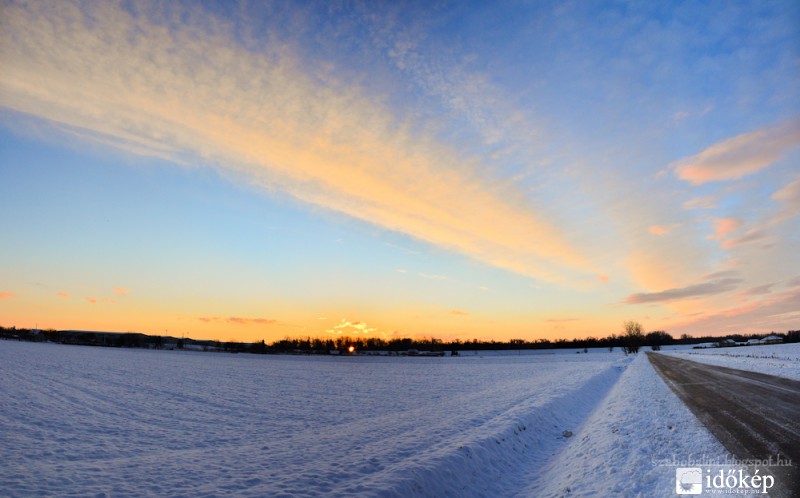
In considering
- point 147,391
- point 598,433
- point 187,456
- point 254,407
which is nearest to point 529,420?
point 598,433

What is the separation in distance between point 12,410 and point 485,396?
26674 millimetres

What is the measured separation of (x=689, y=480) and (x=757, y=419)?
747 centimetres

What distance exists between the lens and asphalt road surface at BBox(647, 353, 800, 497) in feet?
28.7

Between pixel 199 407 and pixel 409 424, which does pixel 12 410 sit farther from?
pixel 409 424

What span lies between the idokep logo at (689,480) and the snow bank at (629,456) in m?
0.12

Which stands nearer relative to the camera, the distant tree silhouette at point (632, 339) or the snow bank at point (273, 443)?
the snow bank at point (273, 443)

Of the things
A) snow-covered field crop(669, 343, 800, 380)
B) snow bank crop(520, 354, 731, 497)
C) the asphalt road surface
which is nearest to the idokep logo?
snow bank crop(520, 354, 731, 497)

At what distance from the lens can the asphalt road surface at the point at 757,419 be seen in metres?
8.74

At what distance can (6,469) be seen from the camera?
38.7ft

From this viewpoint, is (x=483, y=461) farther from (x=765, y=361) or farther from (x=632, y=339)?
(x=632, y=339)

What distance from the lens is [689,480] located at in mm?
8383

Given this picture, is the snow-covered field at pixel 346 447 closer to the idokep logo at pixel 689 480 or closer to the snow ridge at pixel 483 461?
the snow ridge at pixel 483 461

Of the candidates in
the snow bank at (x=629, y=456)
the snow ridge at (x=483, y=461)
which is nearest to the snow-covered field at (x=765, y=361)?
the snow bank at (x=629, y=456)

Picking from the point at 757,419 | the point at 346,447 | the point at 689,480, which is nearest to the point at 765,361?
the point at 757,419
